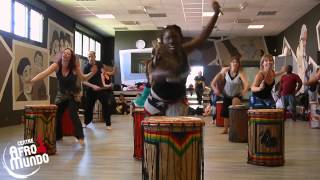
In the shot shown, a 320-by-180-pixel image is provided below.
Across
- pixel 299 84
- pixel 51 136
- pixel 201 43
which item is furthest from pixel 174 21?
pixel 201 43

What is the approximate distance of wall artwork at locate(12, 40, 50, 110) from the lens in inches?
393

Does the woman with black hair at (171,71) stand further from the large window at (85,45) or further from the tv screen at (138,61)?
the tv screen at (138,61)

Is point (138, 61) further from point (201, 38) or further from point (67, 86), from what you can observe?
point (201, 38)

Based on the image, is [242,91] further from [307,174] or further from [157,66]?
[157,66]

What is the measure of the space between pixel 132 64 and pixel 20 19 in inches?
291

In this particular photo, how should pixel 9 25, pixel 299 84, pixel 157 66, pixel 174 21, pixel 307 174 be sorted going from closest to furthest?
pixel 157 66 → pixel 307 174 → pixel 9 25 → pixel 299 84 → pixel 174 21

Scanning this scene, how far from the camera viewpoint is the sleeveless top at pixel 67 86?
17.0 ft

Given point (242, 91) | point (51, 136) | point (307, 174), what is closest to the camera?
point (307, 174)

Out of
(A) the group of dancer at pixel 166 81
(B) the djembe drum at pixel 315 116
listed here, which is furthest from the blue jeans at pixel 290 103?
(A) the group of dancer at pixel 166 81

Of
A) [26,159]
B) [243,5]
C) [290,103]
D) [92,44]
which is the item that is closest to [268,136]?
[26,159]

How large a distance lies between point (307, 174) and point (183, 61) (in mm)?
1954

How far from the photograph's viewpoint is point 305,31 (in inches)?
529

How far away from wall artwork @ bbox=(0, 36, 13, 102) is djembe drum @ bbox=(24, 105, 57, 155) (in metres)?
5.01

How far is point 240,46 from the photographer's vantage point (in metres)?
18.6
